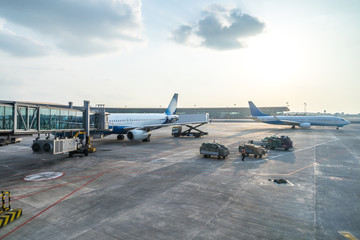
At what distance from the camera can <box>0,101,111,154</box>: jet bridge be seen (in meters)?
15.8

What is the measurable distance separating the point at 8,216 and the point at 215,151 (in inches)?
750

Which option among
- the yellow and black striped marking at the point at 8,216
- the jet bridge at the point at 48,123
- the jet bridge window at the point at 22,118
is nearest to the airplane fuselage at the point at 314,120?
the jet bridge at the point at 48,123

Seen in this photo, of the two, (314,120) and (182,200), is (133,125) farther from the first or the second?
(314,120)

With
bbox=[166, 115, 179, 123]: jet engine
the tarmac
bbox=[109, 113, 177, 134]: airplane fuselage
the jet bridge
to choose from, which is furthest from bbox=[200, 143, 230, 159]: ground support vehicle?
bbox=[166, 115, 179, 123]: jet engine

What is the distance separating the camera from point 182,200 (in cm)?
1225

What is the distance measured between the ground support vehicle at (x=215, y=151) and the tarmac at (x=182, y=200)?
205 centimetres

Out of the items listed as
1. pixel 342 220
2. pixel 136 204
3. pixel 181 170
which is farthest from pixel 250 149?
pixel 136 204

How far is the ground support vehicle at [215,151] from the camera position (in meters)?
23.8

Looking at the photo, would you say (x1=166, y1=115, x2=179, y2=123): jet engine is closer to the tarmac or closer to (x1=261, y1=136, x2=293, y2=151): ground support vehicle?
(x1=261, y1=136, x2=293, y2=151): ground support vehicle

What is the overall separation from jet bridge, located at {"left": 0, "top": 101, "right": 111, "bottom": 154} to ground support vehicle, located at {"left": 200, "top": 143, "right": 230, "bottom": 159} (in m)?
13.9

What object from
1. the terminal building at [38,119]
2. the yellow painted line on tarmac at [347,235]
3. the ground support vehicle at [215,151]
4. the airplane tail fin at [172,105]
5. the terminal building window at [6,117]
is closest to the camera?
the yellow painted line on tarmac at [347,235]

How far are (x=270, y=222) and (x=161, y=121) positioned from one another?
39762mm

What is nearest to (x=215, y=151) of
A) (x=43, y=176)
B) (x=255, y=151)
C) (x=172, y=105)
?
(x=255, y=151)

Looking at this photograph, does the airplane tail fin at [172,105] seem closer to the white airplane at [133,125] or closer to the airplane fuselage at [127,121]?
the white airplane at [133,125]
